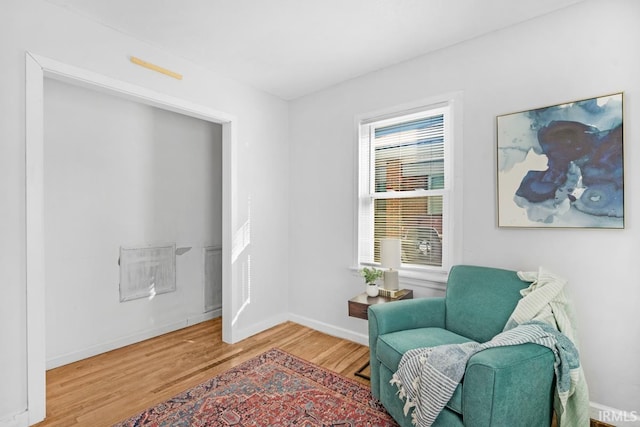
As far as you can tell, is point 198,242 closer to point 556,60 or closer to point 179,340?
point 179,340

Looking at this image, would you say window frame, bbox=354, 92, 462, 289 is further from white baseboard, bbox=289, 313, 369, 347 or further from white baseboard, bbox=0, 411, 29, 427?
white baseboard, bbox=0, 411, 29, 427

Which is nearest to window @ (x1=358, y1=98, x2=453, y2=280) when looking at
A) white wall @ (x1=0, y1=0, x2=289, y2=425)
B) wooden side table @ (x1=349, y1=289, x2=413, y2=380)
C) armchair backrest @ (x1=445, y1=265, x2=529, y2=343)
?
wooden side table @ (x1=349, y1=289, x2=413, y2=380)

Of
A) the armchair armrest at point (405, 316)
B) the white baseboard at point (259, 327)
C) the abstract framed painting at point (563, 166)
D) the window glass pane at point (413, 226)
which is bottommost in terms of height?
the white baseboard at point (259, 327)

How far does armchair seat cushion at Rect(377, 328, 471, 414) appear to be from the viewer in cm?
197

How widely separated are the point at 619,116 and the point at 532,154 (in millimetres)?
485

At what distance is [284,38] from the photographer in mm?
2635

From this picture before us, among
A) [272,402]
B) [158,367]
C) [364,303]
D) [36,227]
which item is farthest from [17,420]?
[364,303]

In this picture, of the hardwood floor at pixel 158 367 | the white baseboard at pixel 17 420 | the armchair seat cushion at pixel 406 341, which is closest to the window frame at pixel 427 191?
the armchair seat cushion at pixel 406 341

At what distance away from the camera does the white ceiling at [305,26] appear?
7.28 ft

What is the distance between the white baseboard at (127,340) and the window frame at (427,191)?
80.5 inches

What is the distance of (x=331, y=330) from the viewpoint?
354 centimetres

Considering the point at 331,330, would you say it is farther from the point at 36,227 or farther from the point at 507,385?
the point at 36,227

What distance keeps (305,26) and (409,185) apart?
159 cm

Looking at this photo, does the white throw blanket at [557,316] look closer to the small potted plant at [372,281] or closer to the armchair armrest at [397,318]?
the armchair armrest at [397,318]
